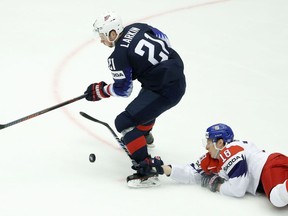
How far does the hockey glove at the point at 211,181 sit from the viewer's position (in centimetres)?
373

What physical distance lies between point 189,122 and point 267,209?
1337 millimetres

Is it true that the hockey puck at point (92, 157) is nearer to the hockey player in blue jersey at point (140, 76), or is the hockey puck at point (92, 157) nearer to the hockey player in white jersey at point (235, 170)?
the hockey player in blue jersey at point (140, 76)

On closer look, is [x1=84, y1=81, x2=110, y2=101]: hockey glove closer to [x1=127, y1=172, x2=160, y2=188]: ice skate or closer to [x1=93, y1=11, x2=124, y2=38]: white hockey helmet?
[x1=93, y1=11, x2=124, y2=38]: white hockey helmet

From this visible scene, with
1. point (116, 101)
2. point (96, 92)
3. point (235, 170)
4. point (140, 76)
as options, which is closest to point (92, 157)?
point (96, 92)

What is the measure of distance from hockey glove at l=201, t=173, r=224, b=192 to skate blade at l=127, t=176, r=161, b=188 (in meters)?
0.30

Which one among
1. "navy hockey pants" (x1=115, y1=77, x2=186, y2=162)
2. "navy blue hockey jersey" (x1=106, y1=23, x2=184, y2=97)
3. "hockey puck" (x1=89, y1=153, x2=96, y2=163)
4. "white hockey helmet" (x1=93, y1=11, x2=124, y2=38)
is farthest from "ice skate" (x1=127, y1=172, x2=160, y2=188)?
"white hockey helmet" (x1=93, y1=11, x2=124, y2=38)

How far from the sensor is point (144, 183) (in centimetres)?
379

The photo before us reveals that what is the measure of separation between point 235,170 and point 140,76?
870 millimetres

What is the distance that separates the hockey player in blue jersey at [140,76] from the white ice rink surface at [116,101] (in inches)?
10.7

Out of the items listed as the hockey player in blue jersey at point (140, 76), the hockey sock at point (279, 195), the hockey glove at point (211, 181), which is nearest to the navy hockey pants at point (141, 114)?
the hockey player in blue jersey at point (140, 76)

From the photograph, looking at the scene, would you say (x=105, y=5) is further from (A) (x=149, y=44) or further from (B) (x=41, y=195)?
(B) (x=41, y=195)

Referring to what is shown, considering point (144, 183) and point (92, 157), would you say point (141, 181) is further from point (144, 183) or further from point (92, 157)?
point (92, 157)

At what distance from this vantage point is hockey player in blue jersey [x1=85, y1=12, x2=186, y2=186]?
3.78 m

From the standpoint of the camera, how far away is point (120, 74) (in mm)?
3787
